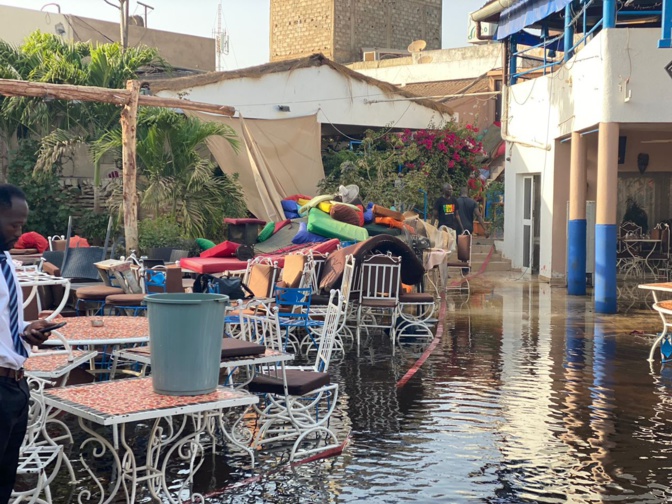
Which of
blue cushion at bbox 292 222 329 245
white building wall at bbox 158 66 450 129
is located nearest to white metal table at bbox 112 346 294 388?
blue cushion at bbox 292 222 329 245

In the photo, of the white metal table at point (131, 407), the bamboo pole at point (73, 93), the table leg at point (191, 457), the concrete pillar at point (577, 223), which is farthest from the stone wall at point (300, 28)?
the white metal table at point (131, 407)

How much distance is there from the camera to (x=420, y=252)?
47.2ft

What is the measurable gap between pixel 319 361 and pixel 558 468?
2.12 metres

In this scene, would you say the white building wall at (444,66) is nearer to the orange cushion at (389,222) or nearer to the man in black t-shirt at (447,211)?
the man in black t-shirt at (447,211)

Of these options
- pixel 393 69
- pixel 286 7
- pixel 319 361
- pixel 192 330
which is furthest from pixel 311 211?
pixel 286 7

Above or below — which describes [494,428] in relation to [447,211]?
below

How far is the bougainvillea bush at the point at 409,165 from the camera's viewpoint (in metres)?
19.6

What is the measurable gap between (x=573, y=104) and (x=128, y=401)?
41.8 feet

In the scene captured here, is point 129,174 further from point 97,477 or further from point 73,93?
point 97,477

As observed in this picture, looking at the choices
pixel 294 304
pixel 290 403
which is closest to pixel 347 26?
pixel 294 304

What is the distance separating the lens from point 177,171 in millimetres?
16047

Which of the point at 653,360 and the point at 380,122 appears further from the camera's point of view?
the point at 380,122

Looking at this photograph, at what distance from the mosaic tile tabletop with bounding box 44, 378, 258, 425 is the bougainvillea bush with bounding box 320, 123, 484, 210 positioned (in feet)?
47.8

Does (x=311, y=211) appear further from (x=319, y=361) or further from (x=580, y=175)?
(x=319, y=361)
